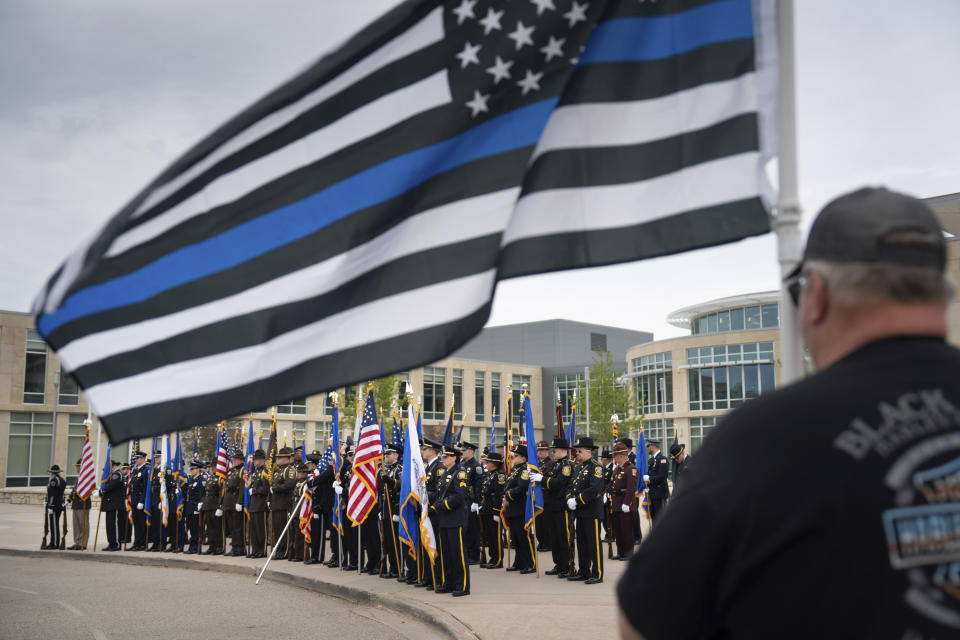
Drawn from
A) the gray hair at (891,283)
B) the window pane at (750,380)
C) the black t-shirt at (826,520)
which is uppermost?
the window pane at (750,380)

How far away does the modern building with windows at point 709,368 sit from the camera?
169ft

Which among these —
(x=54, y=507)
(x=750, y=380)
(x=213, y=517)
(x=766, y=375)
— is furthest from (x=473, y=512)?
(x=750, y=380)

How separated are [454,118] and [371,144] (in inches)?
13.0

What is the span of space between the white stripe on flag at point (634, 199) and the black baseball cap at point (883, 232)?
4.79 feet

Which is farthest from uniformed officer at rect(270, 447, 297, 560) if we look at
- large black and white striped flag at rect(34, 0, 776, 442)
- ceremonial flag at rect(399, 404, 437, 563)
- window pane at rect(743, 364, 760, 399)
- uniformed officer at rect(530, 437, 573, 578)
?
window pane at rect(743, 364, 760, 399)

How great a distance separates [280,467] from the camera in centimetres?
1733

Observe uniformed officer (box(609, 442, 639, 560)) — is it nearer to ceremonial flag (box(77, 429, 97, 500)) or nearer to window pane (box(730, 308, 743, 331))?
ceremonial flag (box(77, 429, 97, 500))

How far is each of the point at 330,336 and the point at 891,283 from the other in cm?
199

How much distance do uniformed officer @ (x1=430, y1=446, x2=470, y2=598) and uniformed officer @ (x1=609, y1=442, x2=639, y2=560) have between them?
4355 mm

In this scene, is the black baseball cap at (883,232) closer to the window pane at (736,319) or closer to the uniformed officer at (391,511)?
the uniformed officer at (391,511)

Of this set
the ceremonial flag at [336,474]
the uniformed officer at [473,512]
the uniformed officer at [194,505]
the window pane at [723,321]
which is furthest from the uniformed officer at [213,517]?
the window pane at [723,321]

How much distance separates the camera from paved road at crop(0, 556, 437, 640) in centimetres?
945

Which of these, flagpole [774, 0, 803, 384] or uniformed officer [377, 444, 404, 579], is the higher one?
flagpole [774, 0, 803, 384]

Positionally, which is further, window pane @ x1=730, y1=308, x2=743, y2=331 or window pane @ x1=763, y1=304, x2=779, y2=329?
window pane @ x1=730, y1=308, x2=743, y2=331
